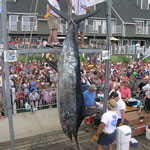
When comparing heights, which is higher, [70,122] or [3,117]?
[70,122]

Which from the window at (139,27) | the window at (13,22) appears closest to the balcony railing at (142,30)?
the window at (139,27)

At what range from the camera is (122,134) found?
389 centimetres

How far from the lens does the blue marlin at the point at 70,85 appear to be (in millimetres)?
2901

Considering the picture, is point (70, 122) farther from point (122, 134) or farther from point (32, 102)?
point (32, 102)

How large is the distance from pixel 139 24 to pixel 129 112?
2509 cm

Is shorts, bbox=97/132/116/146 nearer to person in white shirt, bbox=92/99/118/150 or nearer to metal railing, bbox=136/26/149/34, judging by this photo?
person in white shirt, bbox=92/99/118/150

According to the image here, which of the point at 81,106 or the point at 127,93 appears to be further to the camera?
the point at 127,93

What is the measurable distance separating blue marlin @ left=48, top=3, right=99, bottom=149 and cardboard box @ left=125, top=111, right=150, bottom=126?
2643 millimetres

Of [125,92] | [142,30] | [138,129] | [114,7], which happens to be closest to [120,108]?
[138,129]

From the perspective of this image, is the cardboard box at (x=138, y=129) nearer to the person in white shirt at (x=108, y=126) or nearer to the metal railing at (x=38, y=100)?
the person in white shirt at (x=108, y=126)

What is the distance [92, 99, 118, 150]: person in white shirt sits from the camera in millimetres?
3668

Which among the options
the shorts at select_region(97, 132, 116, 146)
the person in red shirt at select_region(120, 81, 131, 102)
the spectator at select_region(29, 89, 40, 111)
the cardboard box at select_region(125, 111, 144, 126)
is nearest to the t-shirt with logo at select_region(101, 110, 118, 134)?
the shorts at select_region(97, 132, 116, 146)

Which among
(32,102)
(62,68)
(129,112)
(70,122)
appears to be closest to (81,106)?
(70,122)

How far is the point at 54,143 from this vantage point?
462 centimetres
